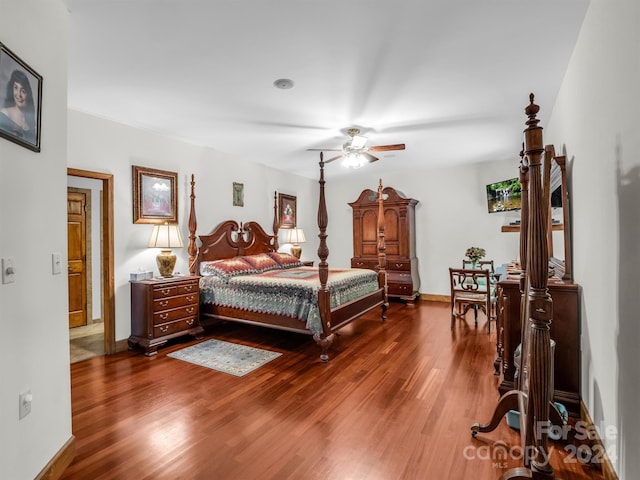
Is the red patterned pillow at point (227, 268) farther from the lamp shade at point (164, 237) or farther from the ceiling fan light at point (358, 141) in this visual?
the ceiling fan light at point (358, 141)

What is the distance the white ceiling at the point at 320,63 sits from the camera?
1.93 metres

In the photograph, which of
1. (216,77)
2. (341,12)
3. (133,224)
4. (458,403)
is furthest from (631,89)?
(133,224)

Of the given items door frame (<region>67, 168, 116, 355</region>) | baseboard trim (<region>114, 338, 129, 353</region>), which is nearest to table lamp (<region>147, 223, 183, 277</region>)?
door frame (<region>67, 168, 116, 355</region>)

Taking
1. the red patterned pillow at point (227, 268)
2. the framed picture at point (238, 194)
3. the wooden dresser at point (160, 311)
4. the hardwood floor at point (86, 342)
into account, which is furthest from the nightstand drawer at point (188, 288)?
the framed picture at point (238, 194)

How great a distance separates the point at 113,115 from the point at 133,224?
1191mm

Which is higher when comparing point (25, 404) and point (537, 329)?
point (537, 329)

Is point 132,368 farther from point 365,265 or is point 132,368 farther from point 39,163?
point 365,265

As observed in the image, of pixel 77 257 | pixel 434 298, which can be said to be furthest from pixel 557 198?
pixel 77 257

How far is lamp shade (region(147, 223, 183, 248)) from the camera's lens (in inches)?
150

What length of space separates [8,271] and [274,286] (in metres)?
2.52

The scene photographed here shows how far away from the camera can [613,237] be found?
1.57 meters

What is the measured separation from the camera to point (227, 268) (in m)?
4.28

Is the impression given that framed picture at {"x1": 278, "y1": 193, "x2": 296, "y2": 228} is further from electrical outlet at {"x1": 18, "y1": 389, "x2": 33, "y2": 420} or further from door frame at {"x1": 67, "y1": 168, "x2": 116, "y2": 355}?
electrical outlet at {"x1": 18, "y1": 389, "x2": 33, "y2": 420}

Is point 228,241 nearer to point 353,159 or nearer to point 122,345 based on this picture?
point 122,345
